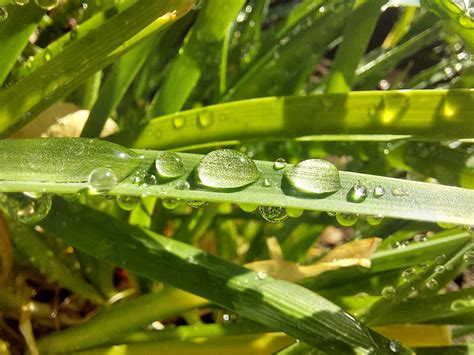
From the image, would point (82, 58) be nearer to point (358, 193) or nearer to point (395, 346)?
point (358, 193)

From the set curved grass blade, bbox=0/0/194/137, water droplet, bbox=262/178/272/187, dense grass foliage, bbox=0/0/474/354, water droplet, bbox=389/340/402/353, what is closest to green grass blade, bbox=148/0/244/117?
dense grass foliage, bbox=0/0/474/354

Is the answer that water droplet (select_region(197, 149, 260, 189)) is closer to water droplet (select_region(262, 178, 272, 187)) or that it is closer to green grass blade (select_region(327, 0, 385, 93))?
water droplet (select_region(262, 178, 272, 187))

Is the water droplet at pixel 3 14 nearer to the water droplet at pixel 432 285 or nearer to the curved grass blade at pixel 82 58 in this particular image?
the curved grass blade at pixel 82 58

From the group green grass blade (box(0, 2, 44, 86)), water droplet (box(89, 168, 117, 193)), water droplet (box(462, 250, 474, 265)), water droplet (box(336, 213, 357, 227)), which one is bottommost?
water droplet (box(89, 168, 117, 193))

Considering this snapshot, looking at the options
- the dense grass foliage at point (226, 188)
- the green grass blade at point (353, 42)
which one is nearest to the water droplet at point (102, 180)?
the dense grass foliage at point (226, 188)

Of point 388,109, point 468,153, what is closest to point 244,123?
point 388,109
